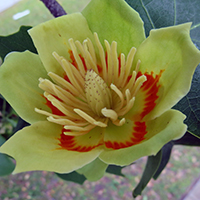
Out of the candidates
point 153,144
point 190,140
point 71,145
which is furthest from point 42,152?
point 190,140

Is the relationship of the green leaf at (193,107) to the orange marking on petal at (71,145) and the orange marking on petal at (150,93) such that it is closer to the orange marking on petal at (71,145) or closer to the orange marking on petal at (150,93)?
the orange marking on petal at (150,93)

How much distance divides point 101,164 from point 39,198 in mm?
1633

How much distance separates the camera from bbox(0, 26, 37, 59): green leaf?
0.56 m

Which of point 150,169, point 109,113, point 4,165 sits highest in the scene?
point 109,113

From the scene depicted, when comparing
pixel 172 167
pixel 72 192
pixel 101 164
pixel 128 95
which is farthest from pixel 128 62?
pixel 172 167

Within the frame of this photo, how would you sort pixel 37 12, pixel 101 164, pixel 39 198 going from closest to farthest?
pixel 101 164 < pixel 39 198 < pixel 37 12

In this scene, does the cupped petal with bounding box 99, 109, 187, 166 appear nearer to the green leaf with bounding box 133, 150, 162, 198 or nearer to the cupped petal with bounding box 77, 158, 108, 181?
the cupped petal with bounding box 77, 158, 108, 181

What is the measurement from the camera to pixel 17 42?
57 centimetres

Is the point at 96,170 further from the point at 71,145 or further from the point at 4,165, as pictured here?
the point at 4,165

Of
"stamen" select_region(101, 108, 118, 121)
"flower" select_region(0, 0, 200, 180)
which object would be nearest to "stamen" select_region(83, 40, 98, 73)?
"flower" select_region(0, 0, 200, 180)

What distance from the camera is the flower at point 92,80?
1.39 ft

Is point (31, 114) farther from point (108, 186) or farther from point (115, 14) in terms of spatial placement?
point (108, 186)

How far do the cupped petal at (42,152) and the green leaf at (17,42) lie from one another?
0.21 m

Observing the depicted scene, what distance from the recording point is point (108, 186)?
208 cm
